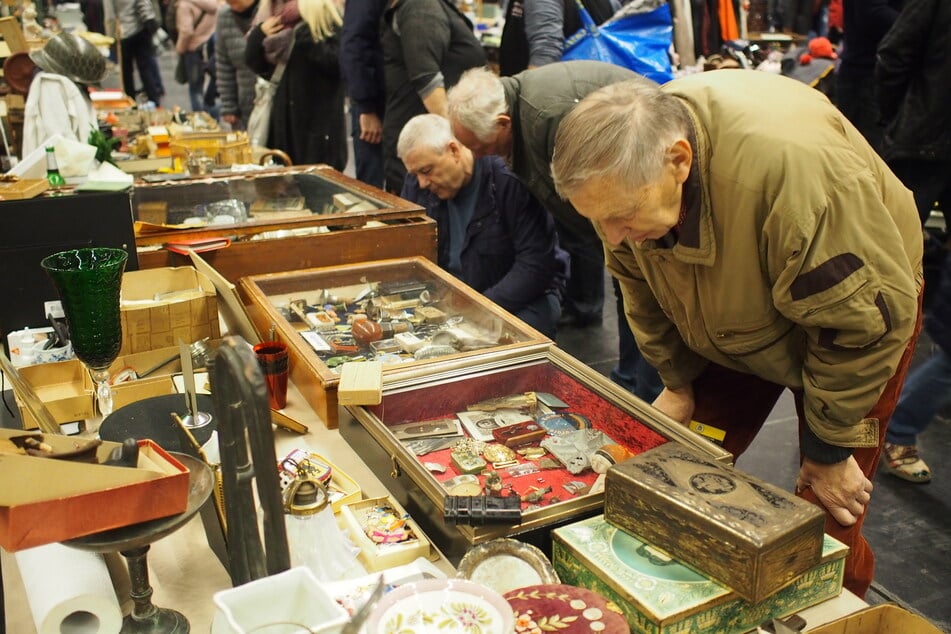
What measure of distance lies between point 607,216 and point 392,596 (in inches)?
32.0

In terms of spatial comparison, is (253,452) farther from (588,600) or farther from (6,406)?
(6,406)

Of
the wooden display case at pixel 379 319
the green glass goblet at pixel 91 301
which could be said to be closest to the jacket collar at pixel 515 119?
the wooden display case at pixel 379 319

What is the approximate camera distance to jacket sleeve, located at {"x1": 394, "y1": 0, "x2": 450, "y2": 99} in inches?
149

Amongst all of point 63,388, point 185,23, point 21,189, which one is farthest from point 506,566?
point 185,23

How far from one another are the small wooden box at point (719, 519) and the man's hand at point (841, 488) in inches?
23.3

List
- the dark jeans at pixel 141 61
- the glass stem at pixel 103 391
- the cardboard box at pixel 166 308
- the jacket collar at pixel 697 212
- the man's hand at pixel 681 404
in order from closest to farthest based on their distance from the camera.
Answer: the jacket collar at pixel 697 212 < the glass stem at pixel 103 391 < the cardboard box at pixel 166 308 < the man's hand at pixel 681 404 < the dark jeans at pixel 141 61

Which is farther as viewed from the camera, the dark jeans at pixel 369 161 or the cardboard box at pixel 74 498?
the dark jeans at pixel 369 161

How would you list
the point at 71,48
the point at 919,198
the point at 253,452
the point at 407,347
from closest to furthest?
the point at 253,452 < the point at 407,347 < the point at 919,198 < the point at 71,48

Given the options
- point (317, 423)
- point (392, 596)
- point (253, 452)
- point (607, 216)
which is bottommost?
point (317, 423)

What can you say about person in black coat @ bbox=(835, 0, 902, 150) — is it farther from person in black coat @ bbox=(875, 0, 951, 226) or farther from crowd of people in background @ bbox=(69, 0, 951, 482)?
person in black coat @ bbox=(875, 0, 951, 226)

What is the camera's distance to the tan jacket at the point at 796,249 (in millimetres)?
1494

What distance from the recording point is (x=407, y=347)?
7.14ft

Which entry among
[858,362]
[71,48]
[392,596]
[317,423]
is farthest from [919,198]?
[71,48]

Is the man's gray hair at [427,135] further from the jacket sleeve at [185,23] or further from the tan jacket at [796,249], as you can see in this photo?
the jacket sleeve at [185,23]
